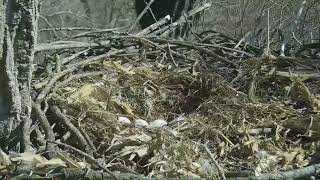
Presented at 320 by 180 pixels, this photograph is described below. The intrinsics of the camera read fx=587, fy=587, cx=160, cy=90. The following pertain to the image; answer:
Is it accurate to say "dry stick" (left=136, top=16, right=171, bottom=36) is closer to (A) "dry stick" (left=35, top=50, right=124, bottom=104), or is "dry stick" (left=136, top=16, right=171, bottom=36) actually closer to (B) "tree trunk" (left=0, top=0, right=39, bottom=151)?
(A) "dry stick" (left=35, top=50, right=124, bottom=104)

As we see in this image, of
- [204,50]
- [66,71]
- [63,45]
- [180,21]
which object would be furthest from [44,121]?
[180,21]

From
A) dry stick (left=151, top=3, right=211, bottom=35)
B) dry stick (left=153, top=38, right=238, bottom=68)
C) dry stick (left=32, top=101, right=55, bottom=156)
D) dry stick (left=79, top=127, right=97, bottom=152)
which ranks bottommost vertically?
dry stick (left=79, top=127, right=97, bottom=152)

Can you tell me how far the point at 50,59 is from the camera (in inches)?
110

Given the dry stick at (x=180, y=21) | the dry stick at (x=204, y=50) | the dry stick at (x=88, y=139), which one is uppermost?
the dry stick at (x=180, y=21)

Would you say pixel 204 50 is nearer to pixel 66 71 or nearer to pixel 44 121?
pixel 66 71

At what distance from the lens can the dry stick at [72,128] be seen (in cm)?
207

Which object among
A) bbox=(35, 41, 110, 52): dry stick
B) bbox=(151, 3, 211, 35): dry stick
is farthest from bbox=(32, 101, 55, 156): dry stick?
bbox=(151, 3, 211, 35): dry stick

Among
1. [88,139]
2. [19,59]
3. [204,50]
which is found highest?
[19,59]

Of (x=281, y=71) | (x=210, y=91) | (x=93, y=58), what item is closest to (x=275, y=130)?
(x=210, y=91)

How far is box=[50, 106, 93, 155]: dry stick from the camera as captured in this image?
207 centimetres

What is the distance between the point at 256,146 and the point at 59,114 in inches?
29.5

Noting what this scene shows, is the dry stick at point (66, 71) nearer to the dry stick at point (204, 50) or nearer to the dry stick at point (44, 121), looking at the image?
the dry stick at point (44, 121)

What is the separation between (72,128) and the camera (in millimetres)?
2141

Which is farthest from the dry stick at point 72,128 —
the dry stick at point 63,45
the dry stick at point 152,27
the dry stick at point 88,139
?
the dry stick at point 152,27
